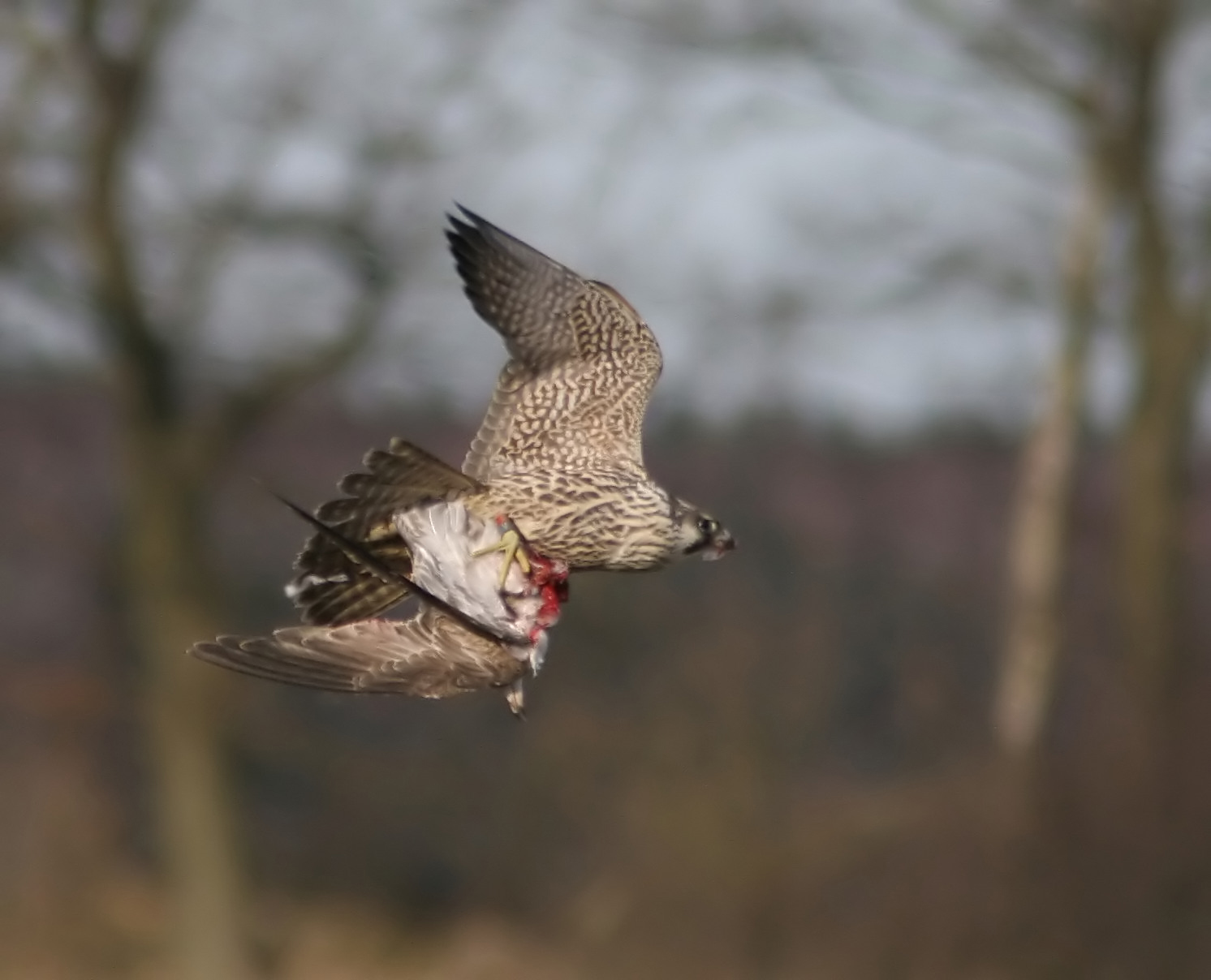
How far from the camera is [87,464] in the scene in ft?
42.5

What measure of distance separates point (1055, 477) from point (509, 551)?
8677 mm

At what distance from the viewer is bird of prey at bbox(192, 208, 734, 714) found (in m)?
2.38

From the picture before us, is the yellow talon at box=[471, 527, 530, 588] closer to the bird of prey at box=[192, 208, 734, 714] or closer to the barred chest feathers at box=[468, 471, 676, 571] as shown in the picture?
the bird of prey at box=[192, 208, 734, 714]

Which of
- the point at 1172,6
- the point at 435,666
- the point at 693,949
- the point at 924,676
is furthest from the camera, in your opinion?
the point at 924,676

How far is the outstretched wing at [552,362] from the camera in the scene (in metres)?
3.45

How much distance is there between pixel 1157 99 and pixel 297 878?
26.4ft

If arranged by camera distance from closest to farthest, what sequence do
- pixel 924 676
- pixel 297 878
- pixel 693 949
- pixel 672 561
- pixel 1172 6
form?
pixel 672 561
pixel 693 949
pixel 1172 6
pixel 924 676
pixel 297 878

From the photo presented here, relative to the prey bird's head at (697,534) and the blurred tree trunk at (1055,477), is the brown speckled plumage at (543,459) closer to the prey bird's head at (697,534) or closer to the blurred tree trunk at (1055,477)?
the prey bird's head at (697,534)

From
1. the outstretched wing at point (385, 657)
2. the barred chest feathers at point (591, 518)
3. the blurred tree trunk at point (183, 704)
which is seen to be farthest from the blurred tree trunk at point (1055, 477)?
the outstretched wing at point (385, 657)

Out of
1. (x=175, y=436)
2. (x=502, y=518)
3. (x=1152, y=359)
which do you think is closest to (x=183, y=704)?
(x=175, y=436)

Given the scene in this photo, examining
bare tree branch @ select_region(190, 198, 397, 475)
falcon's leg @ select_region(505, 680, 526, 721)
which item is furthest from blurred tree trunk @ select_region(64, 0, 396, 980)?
falcon's leg @ select_region(505, 680, 526, 721)

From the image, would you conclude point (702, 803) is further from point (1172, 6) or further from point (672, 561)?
point (672, 561)

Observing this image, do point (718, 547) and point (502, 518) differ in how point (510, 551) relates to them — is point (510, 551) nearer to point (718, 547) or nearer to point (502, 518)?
point (502, 518)

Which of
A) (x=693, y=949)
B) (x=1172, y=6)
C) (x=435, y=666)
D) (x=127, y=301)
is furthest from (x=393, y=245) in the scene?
(x=435, y=666)
